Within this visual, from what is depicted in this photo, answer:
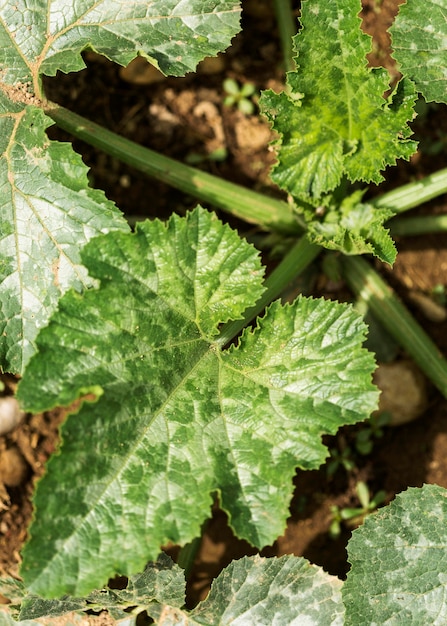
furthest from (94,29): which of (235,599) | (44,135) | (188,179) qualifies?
(235,599)

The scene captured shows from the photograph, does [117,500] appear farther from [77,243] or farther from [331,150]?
[331,150]

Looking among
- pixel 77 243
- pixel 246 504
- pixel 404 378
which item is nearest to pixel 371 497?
pixel 404 378

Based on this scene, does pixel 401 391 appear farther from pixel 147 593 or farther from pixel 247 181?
pixel 147 593

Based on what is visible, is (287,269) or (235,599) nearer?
(235,599)

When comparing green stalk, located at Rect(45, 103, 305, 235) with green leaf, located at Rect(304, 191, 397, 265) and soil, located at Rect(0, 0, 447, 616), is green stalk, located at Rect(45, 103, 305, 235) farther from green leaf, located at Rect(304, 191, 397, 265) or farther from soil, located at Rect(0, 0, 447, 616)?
soil, located at Rect(0, 0, 447, 616)

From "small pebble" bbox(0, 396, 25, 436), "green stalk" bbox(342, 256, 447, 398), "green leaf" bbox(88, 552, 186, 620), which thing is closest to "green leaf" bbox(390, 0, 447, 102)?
"green stalk" bbox(342, 256, 447, 398)

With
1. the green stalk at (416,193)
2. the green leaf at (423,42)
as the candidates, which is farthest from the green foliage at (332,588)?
the green leaf at (423,42)
